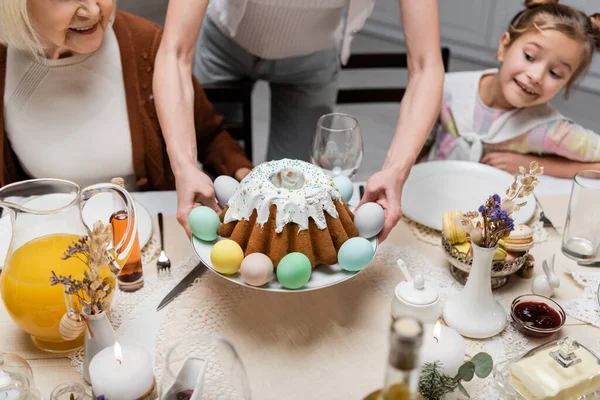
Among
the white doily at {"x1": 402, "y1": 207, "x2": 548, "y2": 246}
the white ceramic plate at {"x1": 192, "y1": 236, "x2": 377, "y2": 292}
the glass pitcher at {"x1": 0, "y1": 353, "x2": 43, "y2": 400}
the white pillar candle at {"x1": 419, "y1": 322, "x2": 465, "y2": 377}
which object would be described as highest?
the white ceramic plate at {"x1": 192, "y1": 236, "x2": 377, "y2": 292}

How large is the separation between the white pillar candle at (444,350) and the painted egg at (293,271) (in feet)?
0.73

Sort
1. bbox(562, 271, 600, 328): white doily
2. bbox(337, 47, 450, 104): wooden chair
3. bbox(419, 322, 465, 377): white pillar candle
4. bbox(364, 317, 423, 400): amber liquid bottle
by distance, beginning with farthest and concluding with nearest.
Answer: bbox(337, 47, 450, 104): wooden chair, bbox(562, 271, 600, 328): white doily, bbox(419, 322, 465, 377): white pillar candle, bbox(364, 317, 423, 400): amber liquid bottle

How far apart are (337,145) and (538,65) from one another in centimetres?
80

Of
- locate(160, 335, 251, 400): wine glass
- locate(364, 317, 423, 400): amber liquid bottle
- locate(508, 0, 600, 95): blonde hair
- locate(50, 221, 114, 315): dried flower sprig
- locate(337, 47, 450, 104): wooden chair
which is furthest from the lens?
locate(337, 47, 450, 104): wooden chair

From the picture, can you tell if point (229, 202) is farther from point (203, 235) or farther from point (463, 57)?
point (463, 57)

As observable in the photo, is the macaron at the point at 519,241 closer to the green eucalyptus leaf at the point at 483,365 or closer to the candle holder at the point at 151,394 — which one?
the green eucalyptus leaf at the point at 483,365

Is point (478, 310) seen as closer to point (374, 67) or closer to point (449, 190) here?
point (449, 190)

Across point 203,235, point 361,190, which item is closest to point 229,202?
point 203,235

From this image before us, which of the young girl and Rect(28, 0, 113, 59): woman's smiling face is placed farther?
the young girl

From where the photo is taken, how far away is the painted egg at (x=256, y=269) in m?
1.09

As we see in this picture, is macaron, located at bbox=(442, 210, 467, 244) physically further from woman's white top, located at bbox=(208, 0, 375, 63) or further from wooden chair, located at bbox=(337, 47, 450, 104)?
wooden chair, located at bbox=(337, 47, 450, 104)

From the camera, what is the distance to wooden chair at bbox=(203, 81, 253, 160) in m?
1.94

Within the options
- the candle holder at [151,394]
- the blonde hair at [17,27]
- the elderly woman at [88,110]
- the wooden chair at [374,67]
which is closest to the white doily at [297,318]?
the candle holder at [151,394]

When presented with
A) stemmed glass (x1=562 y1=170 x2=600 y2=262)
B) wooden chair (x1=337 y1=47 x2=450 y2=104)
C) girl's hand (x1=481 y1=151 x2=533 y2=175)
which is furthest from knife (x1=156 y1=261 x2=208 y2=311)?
wooden chair (x1=337 y1=47 x2=450 y2=104)
